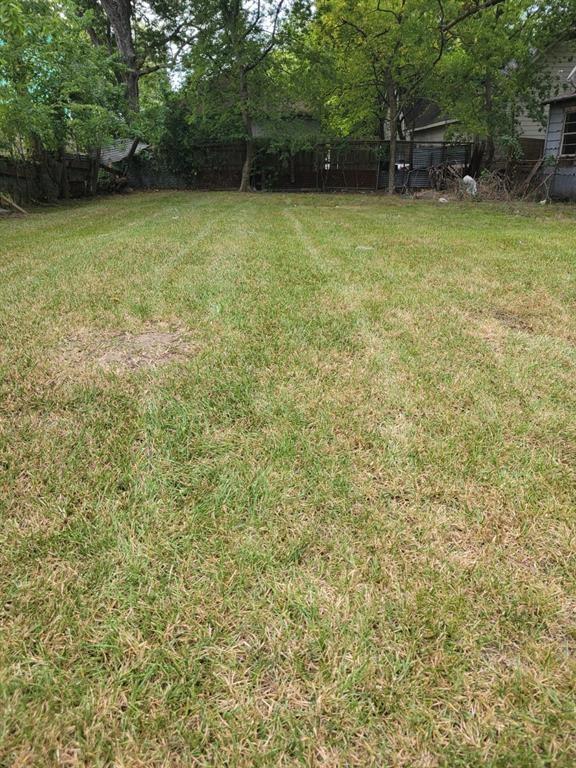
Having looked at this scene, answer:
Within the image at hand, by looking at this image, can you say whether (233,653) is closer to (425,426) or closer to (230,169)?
(425,426)

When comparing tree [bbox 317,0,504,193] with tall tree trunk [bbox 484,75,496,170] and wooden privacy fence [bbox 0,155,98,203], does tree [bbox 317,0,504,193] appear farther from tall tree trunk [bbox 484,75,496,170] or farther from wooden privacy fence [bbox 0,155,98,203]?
wooden privacy fence [bbox 0,155,98,203]

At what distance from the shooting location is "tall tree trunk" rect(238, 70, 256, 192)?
1354 cm

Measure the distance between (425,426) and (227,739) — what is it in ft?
3.95

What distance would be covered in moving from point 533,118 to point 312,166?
7319mm

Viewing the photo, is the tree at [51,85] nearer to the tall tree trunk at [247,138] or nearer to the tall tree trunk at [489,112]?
the tall tree trunk at [247,138]

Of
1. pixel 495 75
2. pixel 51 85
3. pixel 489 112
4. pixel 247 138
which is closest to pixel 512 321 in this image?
pixel 51 85

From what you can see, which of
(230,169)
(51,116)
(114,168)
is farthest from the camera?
(230,169)

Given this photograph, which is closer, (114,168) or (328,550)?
(328,550)

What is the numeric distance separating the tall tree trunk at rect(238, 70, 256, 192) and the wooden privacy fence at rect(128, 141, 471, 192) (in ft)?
2.38

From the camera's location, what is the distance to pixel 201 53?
12.8 meters

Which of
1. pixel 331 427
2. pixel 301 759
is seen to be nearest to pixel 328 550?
pixel 301 759

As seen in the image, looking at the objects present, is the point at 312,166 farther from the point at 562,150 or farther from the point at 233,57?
the point at 562,150

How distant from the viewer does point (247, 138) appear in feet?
48.5

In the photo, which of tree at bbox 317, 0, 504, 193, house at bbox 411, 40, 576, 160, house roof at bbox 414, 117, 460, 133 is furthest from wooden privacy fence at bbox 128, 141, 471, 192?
tree at bbox 317, 0, 504, 193
